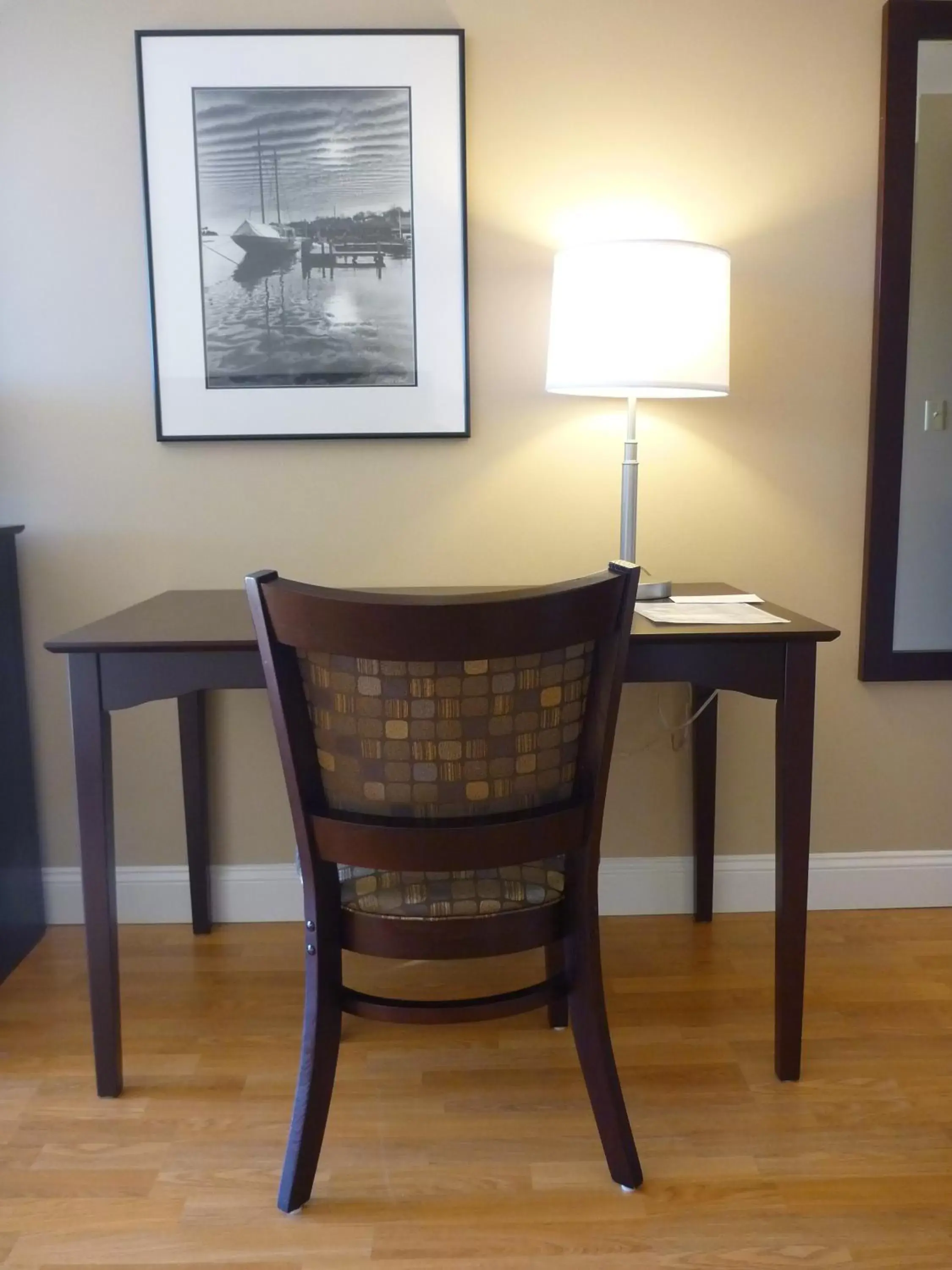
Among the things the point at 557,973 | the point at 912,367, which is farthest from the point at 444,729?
the point at 912,367

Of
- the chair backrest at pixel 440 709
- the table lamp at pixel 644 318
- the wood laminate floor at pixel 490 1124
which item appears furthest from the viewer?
the table lamp at pixel 644 318

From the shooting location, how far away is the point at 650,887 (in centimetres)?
224

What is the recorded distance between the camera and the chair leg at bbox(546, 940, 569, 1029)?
1.39 meters

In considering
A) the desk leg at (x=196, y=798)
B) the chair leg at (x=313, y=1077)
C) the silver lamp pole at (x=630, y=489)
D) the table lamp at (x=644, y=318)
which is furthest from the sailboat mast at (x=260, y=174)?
the chair leg at (x=313, y=1077)

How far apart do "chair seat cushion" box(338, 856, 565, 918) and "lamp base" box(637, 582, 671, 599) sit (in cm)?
68

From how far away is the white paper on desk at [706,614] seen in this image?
1613 mm

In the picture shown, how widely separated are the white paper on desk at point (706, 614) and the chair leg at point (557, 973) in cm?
56

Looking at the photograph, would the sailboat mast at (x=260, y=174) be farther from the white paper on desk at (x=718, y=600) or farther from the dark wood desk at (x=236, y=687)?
the white paper on desk at (x=718, y=600)

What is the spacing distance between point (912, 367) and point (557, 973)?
1.53 meters

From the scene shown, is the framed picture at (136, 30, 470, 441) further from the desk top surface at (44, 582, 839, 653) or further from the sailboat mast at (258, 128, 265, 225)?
the desk top surface at (44, 582, 839, 653)

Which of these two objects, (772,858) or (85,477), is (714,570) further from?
(85,477)

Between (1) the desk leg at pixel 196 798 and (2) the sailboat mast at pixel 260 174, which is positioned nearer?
(2) the sailboat mast at pixel 260 174

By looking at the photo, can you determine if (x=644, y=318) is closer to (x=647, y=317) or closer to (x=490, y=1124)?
(x=647, y=317)

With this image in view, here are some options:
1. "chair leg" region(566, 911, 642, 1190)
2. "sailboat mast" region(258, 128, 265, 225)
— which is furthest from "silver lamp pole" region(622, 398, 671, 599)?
"sailboat mast" region(258, 128, 265, 225)
